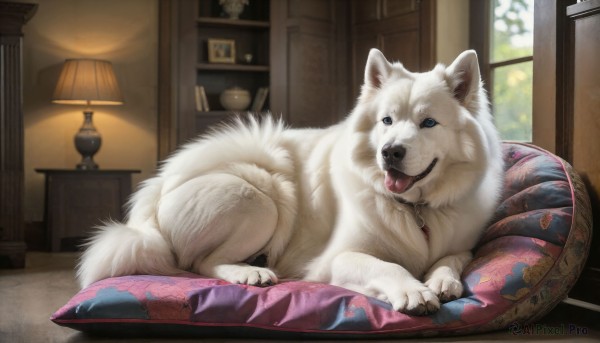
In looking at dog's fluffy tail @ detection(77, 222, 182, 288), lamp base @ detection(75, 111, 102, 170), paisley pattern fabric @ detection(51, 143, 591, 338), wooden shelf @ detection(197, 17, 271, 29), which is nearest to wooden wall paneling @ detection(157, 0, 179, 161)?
wooden shelf @ detection(197, 17, 271, 29)

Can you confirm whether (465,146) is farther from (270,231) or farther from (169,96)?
(169,96)

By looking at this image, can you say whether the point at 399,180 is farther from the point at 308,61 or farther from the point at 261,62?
the point at 261,62

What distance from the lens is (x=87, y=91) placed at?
4766 millimetres

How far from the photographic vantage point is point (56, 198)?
185 inches

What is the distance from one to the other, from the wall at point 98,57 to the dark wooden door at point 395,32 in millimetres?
1633

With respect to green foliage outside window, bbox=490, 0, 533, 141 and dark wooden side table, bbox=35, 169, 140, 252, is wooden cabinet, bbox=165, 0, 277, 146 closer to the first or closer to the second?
dark wooden side table, bbox=35, 169, 140, 252

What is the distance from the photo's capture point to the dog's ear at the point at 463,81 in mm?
2328

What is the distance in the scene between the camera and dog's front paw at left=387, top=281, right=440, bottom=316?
6.48 feet

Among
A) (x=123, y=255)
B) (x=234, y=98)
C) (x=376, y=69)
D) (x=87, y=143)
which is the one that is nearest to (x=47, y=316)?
(x=123, y=255)

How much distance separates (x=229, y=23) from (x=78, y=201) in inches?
74.5

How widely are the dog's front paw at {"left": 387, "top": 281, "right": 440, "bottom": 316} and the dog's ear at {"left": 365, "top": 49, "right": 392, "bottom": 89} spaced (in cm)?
81

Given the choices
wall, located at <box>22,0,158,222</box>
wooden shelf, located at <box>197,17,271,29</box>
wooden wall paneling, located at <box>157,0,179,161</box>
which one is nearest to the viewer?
wall, located at <box>22,0,158,222</box>

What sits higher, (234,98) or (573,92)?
(234,98)

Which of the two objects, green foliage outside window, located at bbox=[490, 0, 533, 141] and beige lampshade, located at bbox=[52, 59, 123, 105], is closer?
green foliage outside window, located at bbox=[490, 0, 533, 141]
